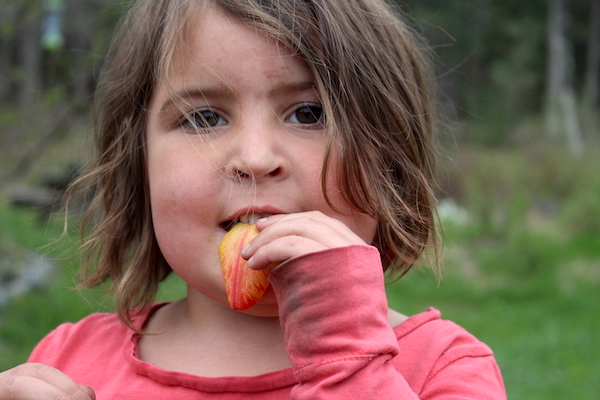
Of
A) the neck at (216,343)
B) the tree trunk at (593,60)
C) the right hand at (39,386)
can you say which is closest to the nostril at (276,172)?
the neck at (216,343)

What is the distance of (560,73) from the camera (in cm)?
2053

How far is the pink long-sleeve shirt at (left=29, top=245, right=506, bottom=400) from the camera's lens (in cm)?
118

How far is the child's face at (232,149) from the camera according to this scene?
1.37 meters

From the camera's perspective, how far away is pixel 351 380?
117 centimetres

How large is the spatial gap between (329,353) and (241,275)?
0.26m

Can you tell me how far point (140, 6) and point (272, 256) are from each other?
2.98 feet

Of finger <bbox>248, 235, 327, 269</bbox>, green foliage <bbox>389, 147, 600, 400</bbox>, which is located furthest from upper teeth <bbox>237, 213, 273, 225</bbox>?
green foliage <bbox>389, 147, 600, 400</bbox>

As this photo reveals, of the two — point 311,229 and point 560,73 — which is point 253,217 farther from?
point 560,73

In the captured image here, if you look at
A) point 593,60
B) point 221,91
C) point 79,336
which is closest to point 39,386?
point 79,336

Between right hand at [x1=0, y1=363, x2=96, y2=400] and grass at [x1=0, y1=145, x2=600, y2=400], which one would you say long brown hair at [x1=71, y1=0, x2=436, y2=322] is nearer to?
right hand at [x1=0, y1=363, x2=96, y2=400]

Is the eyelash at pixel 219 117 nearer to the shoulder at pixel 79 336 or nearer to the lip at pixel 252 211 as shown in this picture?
the lip at pixel 252 211

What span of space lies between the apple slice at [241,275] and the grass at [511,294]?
1.25m

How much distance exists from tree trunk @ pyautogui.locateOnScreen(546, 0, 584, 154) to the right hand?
675 inches

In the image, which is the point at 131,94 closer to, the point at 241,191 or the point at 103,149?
the point at 103,149
